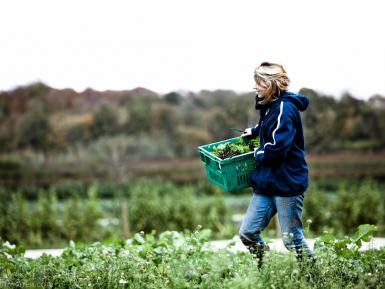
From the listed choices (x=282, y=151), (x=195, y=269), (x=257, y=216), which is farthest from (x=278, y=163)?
(x=195, y=269)

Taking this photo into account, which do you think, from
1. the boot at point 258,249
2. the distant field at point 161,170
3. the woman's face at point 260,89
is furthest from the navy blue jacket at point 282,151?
the distant field at point 161,170

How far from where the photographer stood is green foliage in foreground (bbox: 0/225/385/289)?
3.71 meters

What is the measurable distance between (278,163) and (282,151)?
0.55 ft

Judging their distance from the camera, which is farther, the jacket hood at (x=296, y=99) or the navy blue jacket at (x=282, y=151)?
the jacket hood at (x=296, y=99)

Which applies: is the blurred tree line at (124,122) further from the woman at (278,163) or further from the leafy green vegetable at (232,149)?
the woman at (278,163)

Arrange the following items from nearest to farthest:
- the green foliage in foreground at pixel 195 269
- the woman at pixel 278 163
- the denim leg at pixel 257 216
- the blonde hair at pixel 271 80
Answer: the green foliage in foreground at pixel 195 269 < the woman at pixel 278 163 < the blonde hair at pixel 271 80 < the denim leg at pixel 257 216

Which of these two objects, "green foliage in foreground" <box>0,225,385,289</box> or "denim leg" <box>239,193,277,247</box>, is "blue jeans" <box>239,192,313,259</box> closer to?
"denim leg" <box>239,193,277,247</box>

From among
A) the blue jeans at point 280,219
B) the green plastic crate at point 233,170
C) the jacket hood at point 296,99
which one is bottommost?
the blue jeans at point 280,219

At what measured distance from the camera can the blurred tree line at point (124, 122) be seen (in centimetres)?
1191

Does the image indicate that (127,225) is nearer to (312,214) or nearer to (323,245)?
(312,214)

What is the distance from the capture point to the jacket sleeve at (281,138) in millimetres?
3770

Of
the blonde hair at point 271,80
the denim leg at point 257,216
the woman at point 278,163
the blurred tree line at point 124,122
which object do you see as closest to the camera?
the woman at point 278,163

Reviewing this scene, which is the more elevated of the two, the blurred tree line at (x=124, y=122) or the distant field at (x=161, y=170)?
the blurred tree line at (x=124, y=122)

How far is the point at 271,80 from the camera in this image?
3938 millimetres
